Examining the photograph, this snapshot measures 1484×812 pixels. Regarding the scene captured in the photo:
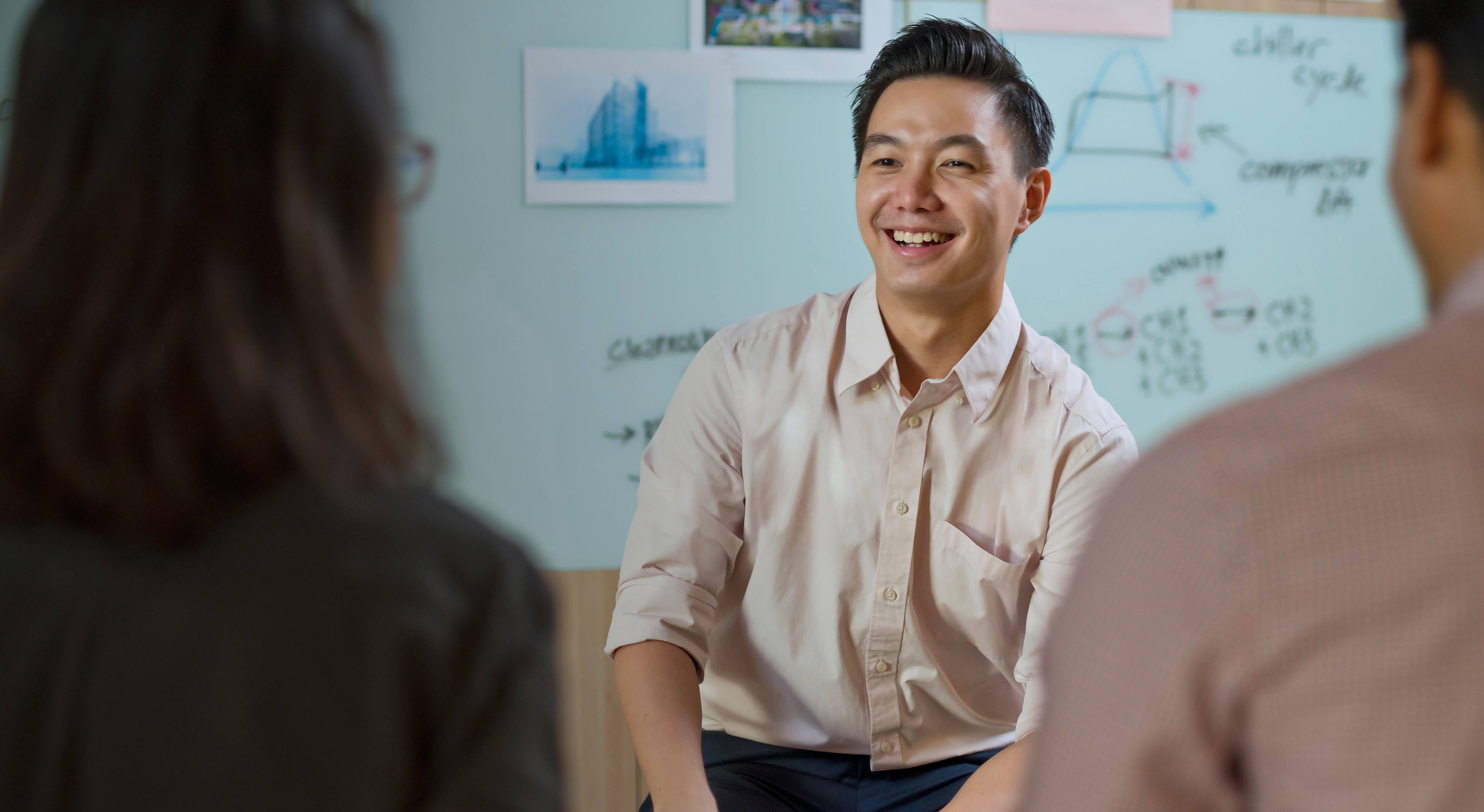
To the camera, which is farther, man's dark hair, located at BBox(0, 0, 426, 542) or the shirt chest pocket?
the shirt chest pocket

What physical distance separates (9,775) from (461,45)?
1.45m

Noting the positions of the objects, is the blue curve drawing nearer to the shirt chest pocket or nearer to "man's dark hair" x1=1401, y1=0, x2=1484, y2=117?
the shirt chest pocket

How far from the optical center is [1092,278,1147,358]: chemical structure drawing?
195cm

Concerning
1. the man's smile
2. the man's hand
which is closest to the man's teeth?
the man's smile

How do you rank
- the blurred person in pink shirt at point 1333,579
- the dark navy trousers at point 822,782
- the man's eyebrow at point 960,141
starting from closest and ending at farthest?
the blurred person in pink shirt at point 1333,579, the dark navy trousers at point 822,782, the man's eyebrow at point 960,141

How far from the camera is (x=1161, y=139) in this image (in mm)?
1935

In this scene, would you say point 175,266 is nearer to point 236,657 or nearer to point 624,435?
point 236,657

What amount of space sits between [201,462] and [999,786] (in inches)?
36.9

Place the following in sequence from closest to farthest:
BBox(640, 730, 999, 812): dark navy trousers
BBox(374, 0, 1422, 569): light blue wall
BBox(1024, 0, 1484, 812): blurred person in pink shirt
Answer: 1. BBox(1024, 0, 1484, 812): blurred person in pink shirt
2. BBox(640, 730, 999, 812): dark navy trousers
3. BBox(374, 0, 1422, 569): light blue wall

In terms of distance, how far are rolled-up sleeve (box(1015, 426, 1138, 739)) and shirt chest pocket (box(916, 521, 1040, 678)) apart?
0.05ft

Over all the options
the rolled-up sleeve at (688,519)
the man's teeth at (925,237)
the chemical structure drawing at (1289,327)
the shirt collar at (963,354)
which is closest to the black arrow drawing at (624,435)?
the rolled-up sleeve at (688,519)

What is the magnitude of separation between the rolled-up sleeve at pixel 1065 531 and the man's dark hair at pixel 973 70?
39 cm

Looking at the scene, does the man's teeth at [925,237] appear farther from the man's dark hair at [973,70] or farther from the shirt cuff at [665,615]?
the shirt cuff at [665,615]

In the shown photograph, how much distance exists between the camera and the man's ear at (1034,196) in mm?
1499
